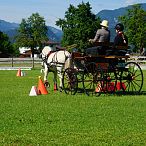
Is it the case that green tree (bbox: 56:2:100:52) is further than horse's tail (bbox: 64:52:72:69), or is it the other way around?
green tree (bbox: 56:2:100:52)

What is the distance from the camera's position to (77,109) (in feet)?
38.1

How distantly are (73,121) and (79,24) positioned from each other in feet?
Answer: 256

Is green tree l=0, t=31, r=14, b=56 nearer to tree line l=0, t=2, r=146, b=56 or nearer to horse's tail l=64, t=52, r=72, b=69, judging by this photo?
tree line l=0, t=2, r=146, b=56

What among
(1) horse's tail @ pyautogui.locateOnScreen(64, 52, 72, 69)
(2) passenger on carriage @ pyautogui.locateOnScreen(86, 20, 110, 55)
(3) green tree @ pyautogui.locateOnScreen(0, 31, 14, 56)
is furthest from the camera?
(3) green tree @ pyautogui.locateOnScreen(0, 31, 14, 56)

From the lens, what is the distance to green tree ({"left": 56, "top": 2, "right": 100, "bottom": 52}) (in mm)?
85000

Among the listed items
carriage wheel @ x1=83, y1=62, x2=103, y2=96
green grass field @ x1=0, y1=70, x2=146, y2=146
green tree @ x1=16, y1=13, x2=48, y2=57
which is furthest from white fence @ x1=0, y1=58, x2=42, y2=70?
green tree @ x1=16, y1=13, x2=48, y2=57

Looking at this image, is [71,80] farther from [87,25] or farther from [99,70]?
[87,25]

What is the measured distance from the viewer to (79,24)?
286 feet

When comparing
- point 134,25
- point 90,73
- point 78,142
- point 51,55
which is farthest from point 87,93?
point 134,25

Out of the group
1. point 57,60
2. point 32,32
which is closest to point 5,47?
point 32,32

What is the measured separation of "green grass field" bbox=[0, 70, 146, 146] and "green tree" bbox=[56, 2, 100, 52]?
69.8m

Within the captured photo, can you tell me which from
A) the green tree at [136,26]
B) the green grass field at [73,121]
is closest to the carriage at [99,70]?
the green grass field at [73,121]

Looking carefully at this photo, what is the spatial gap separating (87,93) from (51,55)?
10.9 feet

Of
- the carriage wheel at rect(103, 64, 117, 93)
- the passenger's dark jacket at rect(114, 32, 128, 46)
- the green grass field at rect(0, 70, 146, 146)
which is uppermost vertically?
the passenger's dark jacket at rect(114, 32, 128, 46)
